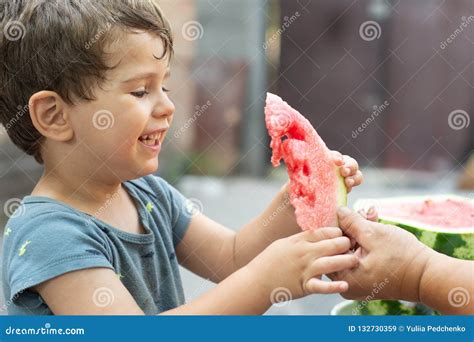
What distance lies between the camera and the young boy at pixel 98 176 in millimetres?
1121

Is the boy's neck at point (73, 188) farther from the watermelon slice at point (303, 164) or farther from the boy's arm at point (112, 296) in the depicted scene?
the watermelon slice at point (303, 164)

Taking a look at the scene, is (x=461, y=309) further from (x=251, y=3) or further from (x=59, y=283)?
(x=251, y=3)

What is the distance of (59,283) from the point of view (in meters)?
1.13

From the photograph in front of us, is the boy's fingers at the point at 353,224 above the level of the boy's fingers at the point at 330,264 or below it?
above

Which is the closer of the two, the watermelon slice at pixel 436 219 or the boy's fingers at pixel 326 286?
the boy's fingers at pixel 326 286

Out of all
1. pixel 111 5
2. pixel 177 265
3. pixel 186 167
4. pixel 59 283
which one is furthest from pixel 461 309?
pixel 186 167

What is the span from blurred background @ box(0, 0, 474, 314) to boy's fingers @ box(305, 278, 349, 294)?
2.64 meters

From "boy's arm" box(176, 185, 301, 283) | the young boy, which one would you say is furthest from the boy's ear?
"boy's arm" box(176, 185, 301, 283)

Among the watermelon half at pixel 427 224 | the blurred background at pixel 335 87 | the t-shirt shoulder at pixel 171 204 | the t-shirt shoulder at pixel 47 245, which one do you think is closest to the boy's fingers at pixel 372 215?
the watermelon half at pixel 427 224

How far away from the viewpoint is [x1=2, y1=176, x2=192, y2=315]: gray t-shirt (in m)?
1.13

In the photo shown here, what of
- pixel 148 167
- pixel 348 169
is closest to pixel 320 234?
pixel 348 169

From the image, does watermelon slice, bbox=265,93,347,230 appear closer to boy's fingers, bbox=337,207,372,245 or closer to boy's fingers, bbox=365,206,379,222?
boy's fingers, bbox=337,207,372,245

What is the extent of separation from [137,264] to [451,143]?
12.2 ft

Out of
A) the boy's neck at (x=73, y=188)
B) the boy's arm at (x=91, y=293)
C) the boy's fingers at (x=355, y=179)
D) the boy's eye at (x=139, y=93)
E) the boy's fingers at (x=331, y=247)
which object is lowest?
the boy's arm at (x=91, y=293)
